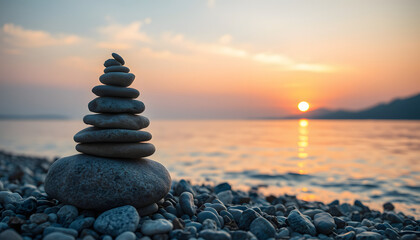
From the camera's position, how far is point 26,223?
4598mm

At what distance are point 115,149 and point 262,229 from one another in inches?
115

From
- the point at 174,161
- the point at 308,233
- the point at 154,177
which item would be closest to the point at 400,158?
the point at 174,161

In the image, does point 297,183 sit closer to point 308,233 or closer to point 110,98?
point 308,233

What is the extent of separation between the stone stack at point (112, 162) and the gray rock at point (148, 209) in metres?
0.10

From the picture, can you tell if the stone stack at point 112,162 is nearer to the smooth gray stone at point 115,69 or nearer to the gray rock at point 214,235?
the smooth gray stone at point 115,69

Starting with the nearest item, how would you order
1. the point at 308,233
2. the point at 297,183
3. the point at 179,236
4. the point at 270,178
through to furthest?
1. the point at 179,236
2. the point at 308,233
3. the point at 297,183
4. the point at 270,178

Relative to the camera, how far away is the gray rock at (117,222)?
14.6 ft

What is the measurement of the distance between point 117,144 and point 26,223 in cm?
184

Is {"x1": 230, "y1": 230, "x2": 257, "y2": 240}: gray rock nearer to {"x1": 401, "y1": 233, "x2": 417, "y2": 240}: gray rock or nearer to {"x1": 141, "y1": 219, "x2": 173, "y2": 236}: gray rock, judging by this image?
{"x1": 141, "y1": 219, "x2": 173, "y2": 236}: gray rock

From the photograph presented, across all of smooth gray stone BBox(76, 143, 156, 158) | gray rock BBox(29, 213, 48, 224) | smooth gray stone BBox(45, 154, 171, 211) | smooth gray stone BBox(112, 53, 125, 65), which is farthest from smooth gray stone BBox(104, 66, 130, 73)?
gray rock BBox(29, 213, 48, 224)

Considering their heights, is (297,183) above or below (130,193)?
below

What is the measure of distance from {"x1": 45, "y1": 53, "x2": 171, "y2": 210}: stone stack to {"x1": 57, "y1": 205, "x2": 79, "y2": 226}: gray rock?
0.10 meters

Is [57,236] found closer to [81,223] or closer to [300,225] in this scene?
[81,223]

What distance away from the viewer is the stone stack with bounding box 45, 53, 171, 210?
16.5 feet
